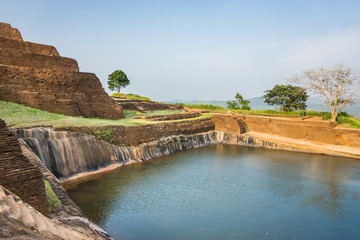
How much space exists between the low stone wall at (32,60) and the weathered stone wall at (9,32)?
3237mm

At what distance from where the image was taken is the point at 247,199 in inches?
360

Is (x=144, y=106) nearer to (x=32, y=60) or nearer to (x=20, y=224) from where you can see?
(x=32, y=60)

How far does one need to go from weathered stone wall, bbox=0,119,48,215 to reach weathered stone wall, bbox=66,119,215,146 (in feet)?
22.7

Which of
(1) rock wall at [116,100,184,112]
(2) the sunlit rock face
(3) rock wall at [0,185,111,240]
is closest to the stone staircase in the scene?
(3) rock wall at [0,185,111,240]

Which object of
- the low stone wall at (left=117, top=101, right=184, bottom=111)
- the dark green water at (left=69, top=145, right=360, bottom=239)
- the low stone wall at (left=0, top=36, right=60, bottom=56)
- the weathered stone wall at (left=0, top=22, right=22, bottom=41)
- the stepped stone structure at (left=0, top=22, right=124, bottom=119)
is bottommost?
the dark green water at (left=69, top=145, right=360, bottom=239)

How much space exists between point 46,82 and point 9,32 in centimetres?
591

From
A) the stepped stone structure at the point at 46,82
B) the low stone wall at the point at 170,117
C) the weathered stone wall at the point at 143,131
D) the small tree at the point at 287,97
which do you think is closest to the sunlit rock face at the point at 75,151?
the weathered stone wall at the point at 143,131

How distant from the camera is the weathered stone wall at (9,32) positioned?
16609 millimetres

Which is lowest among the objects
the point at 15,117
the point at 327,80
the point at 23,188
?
the point at 23,188

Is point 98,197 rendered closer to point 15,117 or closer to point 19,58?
point 15,117

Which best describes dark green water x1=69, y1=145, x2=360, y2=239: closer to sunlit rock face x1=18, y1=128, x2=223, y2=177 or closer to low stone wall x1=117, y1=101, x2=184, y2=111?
sunlit rock face x1=18, y1=128, x2=223, y2=177

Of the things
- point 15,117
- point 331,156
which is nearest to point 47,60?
point 15,117

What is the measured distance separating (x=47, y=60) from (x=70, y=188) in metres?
9.32

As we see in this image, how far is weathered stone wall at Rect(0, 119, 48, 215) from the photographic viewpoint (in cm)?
444
